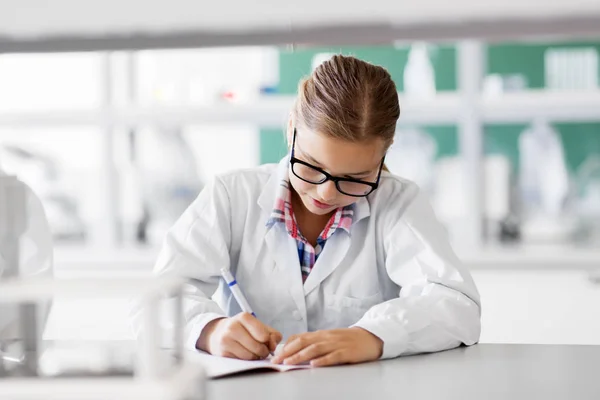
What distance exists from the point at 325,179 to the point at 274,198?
0.22 metres

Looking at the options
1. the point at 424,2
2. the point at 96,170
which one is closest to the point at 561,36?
the point at 424,2

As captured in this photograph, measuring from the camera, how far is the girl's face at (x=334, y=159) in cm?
126

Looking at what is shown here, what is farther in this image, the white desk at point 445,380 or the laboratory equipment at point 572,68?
the laboratory equipment at point 572,68

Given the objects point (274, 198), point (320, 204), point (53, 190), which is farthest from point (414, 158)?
point (320, 204)

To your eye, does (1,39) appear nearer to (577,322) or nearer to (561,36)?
(561,36)

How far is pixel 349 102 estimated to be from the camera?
4.26 feet

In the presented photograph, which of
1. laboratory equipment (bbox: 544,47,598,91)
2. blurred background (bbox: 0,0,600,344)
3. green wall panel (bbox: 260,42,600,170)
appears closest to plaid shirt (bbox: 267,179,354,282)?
blurred background (bbox: 0,0,600,344)

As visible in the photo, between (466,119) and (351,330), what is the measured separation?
180 cm

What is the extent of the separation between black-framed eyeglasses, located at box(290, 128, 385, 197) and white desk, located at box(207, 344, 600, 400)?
0.99ft

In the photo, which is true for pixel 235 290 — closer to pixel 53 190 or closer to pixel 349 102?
pixel 349 102

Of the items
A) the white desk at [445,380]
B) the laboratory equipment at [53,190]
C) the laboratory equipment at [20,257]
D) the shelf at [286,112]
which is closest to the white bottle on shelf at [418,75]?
the shelf at [286,112]

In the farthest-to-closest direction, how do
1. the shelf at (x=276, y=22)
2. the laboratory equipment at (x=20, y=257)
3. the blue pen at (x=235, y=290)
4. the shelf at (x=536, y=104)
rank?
1. the shelf at (x=536, y=104)
2. the blue pen at (x=235, y=290)
3. the laboratory equipment at (x=20, y=257)
4. the shelf at (x=276, y=22)

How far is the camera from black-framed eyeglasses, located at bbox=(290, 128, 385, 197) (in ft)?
4.17

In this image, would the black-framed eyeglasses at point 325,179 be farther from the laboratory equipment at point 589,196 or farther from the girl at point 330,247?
the laboratory equipment at point 589,196
